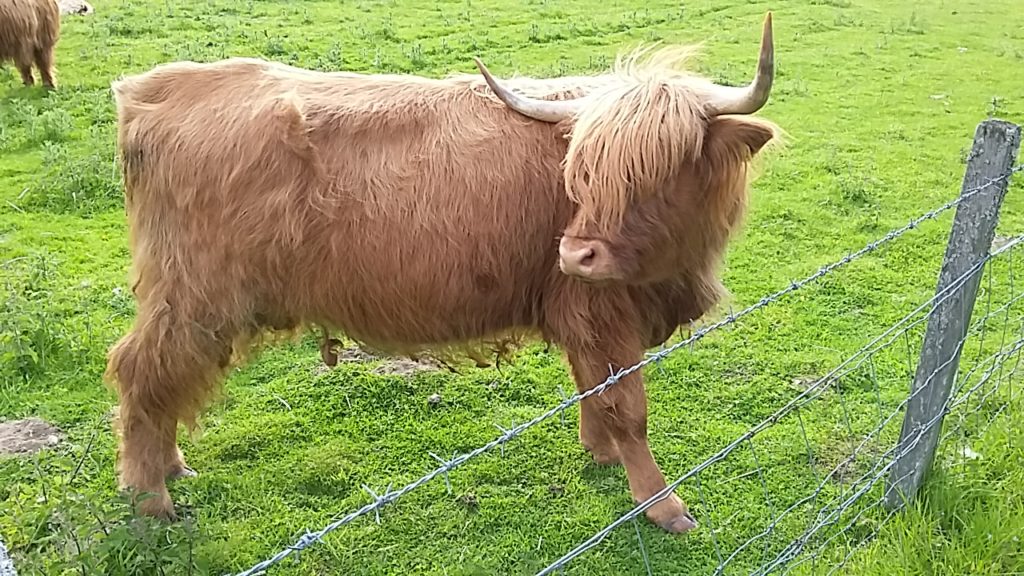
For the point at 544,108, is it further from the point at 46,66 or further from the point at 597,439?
the point at 46,66

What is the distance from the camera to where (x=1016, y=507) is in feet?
8.73

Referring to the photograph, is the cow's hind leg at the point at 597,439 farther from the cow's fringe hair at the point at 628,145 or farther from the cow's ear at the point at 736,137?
the cow's ear at the point at 736,137

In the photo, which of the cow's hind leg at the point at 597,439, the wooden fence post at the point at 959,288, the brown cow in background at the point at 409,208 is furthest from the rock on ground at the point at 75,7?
the wooden fence post at the point at 959,288

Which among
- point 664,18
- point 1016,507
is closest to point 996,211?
point 1016,507

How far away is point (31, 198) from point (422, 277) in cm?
369

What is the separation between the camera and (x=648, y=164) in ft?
8.21

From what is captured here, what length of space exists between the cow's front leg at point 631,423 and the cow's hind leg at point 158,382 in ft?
3.59

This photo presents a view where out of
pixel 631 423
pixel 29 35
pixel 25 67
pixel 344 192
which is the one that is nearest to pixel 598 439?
pixel 631 423

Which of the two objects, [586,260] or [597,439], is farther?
[597,439]

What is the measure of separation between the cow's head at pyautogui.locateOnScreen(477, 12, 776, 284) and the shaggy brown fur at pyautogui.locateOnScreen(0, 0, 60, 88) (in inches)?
237

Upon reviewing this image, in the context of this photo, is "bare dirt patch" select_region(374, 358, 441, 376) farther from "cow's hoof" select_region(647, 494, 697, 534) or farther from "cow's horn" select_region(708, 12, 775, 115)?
"cow's horn" select_region(708, 12, 775, 115)

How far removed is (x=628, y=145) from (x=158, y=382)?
60.2 inches

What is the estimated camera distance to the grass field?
8.76 ft

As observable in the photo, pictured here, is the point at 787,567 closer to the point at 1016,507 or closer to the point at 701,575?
the point at 701,575
